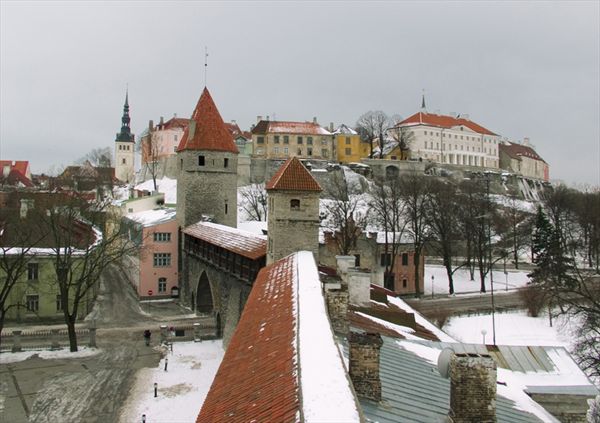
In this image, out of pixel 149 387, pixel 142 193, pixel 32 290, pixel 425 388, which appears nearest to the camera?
pixel 425 388

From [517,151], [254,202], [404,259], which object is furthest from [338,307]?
[517,151]

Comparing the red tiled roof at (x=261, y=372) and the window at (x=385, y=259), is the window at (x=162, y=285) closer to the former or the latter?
the window at (x=385, y=259)

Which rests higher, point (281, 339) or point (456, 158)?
point (456, 158)

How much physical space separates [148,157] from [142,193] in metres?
19.8

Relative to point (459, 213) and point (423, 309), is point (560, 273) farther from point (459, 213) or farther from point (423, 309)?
point (459, 213)

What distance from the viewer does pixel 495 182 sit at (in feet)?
284

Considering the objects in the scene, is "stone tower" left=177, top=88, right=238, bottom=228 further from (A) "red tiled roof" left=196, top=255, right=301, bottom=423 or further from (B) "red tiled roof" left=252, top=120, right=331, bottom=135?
(B) "red tiled roof" left=252, top=120, right=331, bottom=135

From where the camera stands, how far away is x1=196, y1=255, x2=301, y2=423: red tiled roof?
5.86m

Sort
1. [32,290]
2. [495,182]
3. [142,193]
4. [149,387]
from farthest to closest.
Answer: [495,182], [142,193], [32,290], [149,387]

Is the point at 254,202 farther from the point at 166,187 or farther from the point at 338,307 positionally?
the point at 338,307

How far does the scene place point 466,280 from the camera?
43219 millimetres

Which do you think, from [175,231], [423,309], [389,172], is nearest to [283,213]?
[423,309]

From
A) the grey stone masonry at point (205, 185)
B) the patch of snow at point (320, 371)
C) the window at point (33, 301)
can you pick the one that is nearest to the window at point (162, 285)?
the grey stone masonry at point (205, 185)

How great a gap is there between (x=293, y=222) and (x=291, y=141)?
54347 mm
